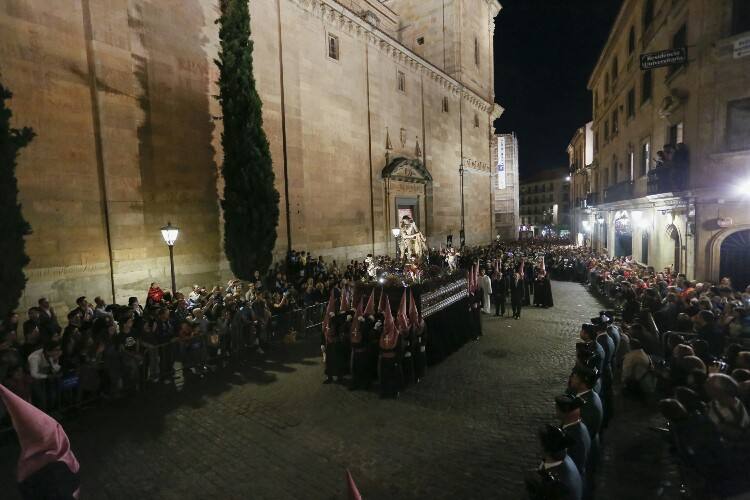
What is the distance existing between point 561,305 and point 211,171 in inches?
592

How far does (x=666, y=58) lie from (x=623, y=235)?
42.4 feet

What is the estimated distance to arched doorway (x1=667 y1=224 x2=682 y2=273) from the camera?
51.3ft

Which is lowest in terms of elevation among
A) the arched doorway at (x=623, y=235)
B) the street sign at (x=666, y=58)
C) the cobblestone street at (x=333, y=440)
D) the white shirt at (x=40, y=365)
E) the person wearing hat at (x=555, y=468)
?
the cobblestone street at (x=333, y=440)

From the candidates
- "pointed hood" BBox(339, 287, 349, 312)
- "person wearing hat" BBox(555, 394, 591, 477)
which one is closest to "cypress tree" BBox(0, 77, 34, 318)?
"pointed hood" BBox(339, 287, 349, 312)

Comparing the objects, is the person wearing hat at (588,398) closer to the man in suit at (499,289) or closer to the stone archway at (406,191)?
the man in suit at (499,289)

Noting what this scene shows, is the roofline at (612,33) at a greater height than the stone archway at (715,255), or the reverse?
the roofline at (612,33)

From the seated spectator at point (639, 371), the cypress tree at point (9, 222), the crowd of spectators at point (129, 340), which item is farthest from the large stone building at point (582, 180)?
the cypress tree at point (9, 222)

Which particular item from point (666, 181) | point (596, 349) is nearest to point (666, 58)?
point (666, 181)

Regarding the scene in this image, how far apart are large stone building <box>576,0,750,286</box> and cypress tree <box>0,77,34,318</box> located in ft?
61.2

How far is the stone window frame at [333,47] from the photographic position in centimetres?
2033

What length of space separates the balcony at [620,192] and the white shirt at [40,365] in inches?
970

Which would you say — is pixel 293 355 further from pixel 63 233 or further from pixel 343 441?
pixel 63 233

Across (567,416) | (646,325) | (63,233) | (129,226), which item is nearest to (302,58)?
(129,226)

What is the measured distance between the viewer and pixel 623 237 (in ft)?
79.5
